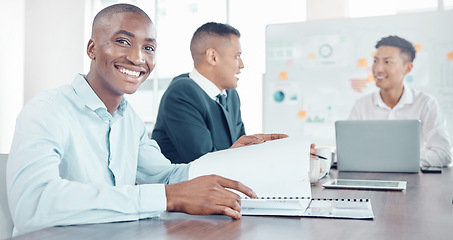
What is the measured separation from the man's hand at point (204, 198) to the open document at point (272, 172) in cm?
6

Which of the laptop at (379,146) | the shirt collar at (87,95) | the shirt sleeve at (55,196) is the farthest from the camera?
the laptop at (379,146)

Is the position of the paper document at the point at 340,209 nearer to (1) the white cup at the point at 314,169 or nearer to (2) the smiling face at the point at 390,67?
(1) the white cup at the point at 314,169

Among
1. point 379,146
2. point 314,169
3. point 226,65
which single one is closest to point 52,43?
point 226,65

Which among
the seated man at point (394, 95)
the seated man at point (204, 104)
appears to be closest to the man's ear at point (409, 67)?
the seated man at point (394, 95)

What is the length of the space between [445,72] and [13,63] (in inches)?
190

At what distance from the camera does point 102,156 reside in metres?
1.21

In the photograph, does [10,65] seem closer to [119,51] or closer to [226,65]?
[226,65]

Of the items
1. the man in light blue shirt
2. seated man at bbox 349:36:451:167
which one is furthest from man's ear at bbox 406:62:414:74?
the man in light blue shirt

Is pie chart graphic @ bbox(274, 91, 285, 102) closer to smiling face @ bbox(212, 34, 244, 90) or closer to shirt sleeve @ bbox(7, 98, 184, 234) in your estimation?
smiling face @ bbox(212, 34, 244, 90)

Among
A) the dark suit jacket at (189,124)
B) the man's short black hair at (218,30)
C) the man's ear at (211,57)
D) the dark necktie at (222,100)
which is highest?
the man's short black hair at (218,30)

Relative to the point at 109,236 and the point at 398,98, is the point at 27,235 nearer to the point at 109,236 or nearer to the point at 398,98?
the point at 109,236

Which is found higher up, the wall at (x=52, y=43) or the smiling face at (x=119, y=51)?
the wall at (x=52, y=43)

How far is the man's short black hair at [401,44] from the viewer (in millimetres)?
3789

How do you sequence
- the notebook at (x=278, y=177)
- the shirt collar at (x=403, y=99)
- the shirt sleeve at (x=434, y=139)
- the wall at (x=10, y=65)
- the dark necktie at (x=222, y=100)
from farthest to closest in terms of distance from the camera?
1. the wall at (x=10, y=65)
2. the shirt collar at (x=403, y=99)
3. the dark necktie at (x=222, y=100)
4. the shirt sleeve at (x=434, y=139)
5. the notebook at (x=278, y=177)
